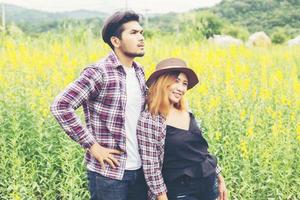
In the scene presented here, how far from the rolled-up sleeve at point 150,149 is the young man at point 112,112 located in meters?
0.05

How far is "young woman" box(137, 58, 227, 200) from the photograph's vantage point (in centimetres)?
262

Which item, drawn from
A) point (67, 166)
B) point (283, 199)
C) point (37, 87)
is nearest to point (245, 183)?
point (283, 199)

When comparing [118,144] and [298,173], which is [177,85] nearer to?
[118,144]

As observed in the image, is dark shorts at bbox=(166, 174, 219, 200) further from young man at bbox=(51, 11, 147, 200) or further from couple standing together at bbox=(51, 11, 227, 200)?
young man at bbox=(51, 11, 147, 200)

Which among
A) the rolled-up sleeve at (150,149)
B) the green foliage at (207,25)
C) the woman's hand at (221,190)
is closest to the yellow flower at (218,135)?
the woman's hand at (221,190)

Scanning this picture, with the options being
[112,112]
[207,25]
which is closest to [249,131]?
[112,112]

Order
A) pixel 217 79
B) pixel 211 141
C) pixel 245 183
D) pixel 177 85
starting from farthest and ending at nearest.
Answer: pixel 217 79 → pixel 211 141 → pixel 245 183 → pixel 177 85

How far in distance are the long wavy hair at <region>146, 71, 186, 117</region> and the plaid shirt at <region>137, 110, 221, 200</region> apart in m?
0.04

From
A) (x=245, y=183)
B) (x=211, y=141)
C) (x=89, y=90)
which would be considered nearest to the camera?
(x=89, y=90)

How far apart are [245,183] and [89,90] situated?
1.57 metres

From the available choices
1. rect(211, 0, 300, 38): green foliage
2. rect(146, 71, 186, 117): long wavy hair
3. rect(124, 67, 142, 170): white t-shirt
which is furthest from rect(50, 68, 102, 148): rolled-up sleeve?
rect(211, 0, 300, 38): green foliage

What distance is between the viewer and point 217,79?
524 cm

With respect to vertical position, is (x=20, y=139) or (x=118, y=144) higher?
(x=118, y=144)

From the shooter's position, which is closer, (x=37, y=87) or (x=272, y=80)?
(x=37, y=87)
